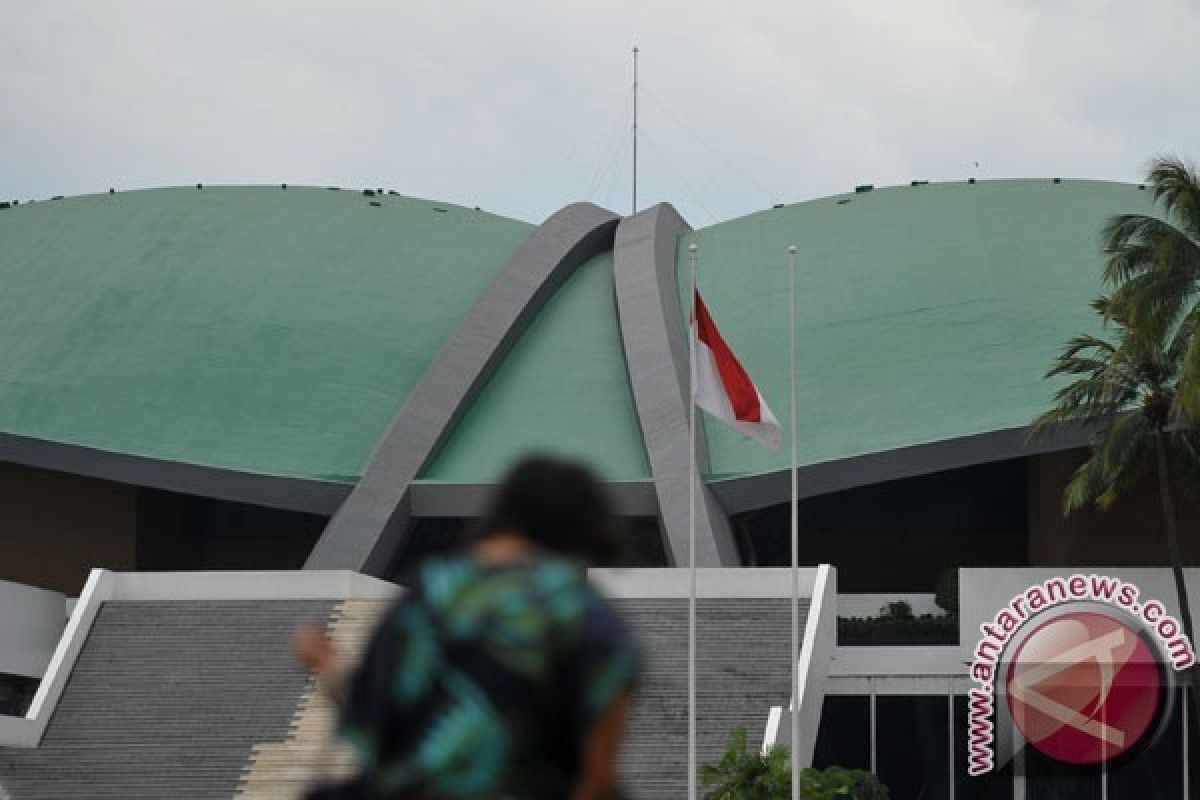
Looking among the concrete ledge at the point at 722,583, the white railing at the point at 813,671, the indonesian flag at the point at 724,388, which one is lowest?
the white railing at the point at 813,671

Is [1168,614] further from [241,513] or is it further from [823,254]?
[241,513]

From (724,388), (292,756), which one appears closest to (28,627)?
(292,756)

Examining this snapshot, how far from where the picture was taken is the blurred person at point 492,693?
151 inches

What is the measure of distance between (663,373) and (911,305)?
5.30 meters

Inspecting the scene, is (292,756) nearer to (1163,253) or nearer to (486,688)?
(1163,253)

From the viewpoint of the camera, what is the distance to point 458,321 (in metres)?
49.8

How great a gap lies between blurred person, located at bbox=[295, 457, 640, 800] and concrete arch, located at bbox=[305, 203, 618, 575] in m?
40.6

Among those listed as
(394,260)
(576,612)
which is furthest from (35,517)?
(576,612)

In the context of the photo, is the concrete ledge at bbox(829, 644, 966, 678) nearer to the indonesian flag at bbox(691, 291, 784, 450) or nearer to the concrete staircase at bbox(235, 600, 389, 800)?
the concrete staircase at bbox(235, 600, 389, 800)

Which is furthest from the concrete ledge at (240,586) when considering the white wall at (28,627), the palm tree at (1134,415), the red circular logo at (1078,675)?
the palm tree at (1134,415)

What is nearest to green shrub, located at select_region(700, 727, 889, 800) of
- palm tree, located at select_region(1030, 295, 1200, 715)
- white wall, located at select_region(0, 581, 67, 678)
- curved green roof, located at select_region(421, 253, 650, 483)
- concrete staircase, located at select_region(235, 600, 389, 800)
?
concrete staircase, located at select_region(235, 600, 389, 800)

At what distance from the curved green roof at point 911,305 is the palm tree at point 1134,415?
354 centimetres

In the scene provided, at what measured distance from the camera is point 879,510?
49.7m

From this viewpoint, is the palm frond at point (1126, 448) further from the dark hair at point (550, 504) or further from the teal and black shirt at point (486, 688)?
the teal and black shirt at point (486, 688)
